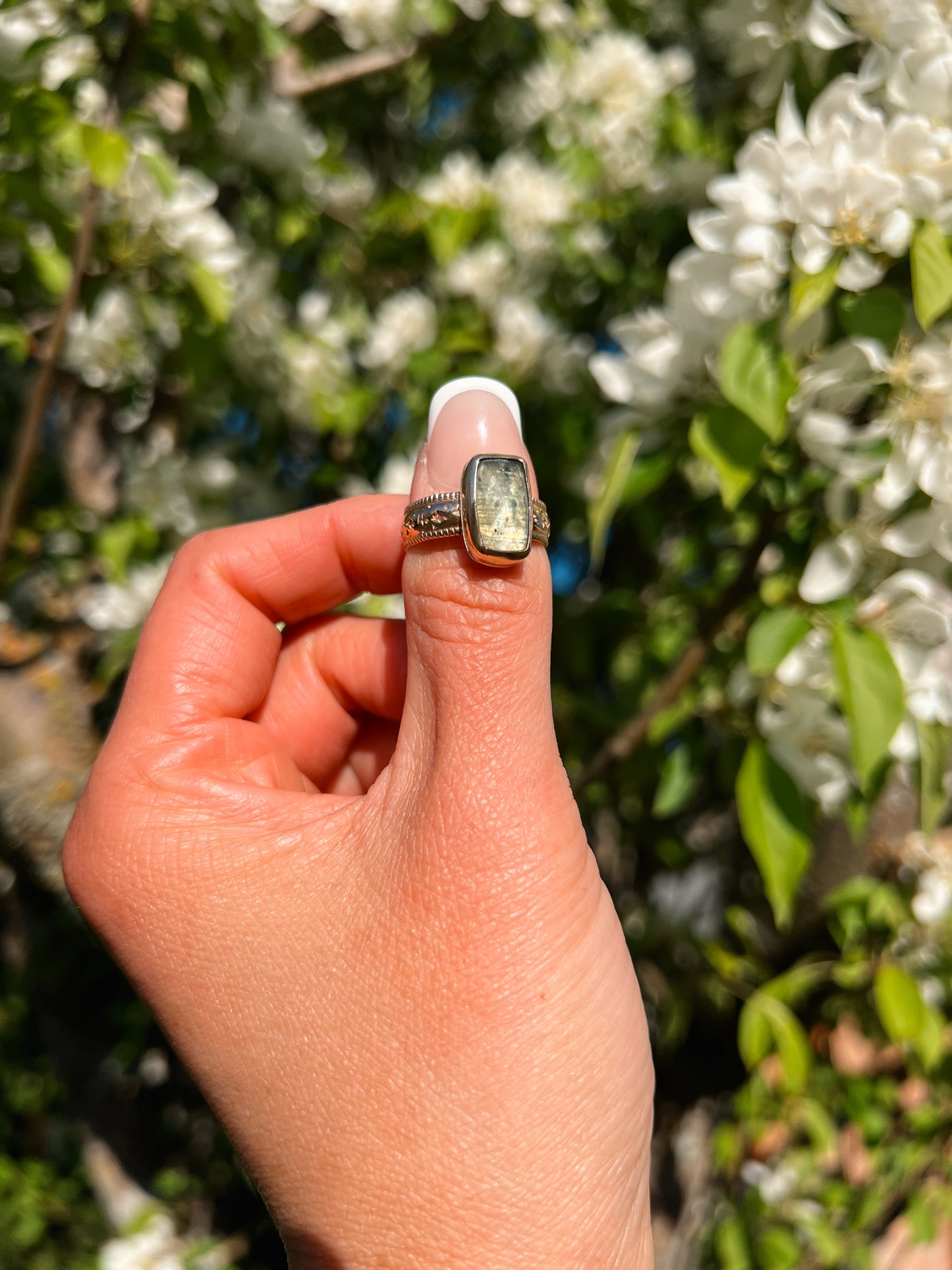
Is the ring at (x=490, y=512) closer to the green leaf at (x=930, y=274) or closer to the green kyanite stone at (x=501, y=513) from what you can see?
the green kyanite stone at (x=501, y=513)

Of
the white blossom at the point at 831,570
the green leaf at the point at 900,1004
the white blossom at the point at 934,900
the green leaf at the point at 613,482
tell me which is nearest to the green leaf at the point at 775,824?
the white blossom at the point at 831,570

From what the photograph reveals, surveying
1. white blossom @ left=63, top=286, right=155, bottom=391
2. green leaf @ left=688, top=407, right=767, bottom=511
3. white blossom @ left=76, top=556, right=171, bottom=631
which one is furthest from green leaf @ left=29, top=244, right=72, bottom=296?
green leaf @ left=688, top=407, right=767, bottom=511

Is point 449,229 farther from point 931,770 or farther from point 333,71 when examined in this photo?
point 931,770

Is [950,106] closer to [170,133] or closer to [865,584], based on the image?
[865,584]

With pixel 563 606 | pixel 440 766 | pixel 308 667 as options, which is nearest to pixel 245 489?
→ pixel 563 606

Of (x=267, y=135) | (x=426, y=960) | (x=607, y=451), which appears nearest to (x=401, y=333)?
(x=267, y=135)

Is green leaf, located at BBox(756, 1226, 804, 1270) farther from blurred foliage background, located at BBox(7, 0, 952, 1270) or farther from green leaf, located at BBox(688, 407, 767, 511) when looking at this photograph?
green leaf, located at BBox(688, 407, 767, 511)

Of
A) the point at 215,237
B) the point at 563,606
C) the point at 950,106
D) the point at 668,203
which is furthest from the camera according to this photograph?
the point at 563,606
